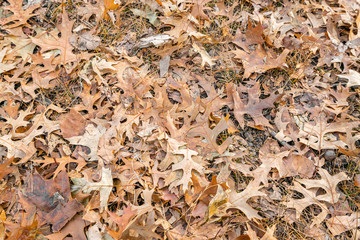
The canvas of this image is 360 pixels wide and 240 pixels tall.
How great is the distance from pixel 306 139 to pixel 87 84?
6.48 feet

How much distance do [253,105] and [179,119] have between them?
26.5 inches

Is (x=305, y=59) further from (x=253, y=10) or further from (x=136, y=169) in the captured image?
(x=136, y=169)

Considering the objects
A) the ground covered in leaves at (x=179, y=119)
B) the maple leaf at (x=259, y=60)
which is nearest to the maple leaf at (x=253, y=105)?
the ground covered in leaves at (x=179, y=119)

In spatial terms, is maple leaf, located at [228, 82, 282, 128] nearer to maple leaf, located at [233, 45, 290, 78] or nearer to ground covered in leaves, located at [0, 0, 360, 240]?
ground covered in leaves, located at [0, 0, 360, 240]

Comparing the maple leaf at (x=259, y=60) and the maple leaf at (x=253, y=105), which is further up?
the maple leaf at (x=259, y=60)

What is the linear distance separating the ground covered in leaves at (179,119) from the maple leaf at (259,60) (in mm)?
12

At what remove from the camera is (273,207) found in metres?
1.98

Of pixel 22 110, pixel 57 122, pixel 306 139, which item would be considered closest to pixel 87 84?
pixel 57 122

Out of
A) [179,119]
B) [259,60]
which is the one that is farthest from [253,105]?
[179,119]

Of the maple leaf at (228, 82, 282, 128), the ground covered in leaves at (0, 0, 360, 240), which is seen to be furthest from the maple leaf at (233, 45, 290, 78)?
the maple leaf at (228, 82, 282, 128)

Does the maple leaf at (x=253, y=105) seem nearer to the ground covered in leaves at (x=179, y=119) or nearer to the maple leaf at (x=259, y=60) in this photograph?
the ground covered in leaves at (x=179, y=119)

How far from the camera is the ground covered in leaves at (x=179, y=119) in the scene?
184 centimetres

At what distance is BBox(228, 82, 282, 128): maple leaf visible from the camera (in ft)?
7.39

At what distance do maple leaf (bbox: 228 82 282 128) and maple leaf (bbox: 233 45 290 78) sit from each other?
0.21m
